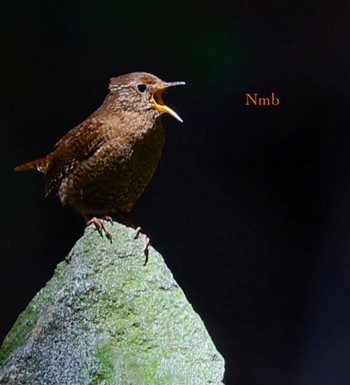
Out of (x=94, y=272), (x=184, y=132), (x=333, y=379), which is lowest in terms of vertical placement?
(x=333, y=379)

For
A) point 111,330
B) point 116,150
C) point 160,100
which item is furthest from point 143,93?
point 111,330

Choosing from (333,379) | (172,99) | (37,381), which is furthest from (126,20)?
(333,379)

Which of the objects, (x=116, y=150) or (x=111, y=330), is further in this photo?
(x=116, y=150)

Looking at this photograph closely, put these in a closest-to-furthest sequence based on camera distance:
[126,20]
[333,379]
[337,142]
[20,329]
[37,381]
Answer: [37,381]
[20,329]
[126,20]
[337,142]
[333,379]

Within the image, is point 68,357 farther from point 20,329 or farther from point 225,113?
point 225,113

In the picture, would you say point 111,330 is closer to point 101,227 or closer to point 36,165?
point 101,227

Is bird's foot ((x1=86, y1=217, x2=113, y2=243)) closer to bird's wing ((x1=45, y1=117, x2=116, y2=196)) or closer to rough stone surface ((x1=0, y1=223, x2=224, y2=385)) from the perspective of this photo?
rough stone surface ((x1=0, y1=223, x2=224, y2=385))
